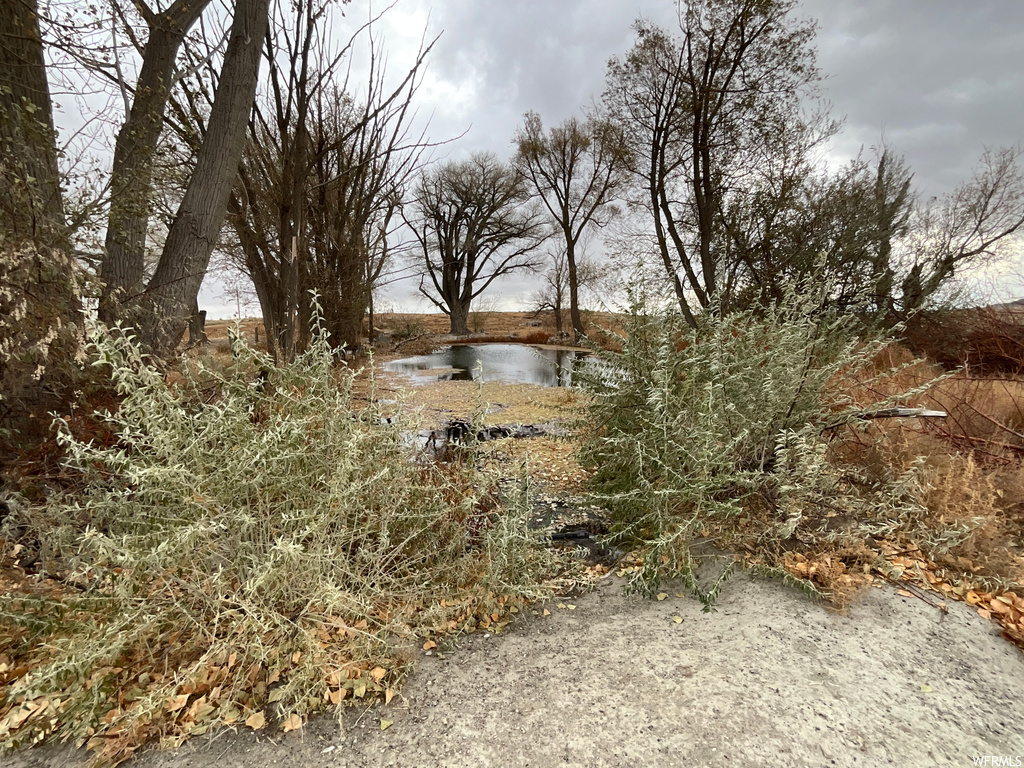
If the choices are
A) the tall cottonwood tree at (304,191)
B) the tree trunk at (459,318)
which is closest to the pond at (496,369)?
the tall cottonwood tree at (304,191)

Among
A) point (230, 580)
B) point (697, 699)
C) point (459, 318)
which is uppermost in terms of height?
point (459, 318)

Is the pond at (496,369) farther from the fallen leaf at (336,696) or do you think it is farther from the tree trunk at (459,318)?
the tree trunk at (459,318)

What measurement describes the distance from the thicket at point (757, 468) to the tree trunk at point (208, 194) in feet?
9.97

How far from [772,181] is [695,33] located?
3509 millimetres

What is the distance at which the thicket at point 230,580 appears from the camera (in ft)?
4.69

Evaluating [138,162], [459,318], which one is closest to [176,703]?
[138,162]

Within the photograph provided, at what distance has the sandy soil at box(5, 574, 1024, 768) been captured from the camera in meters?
1.32

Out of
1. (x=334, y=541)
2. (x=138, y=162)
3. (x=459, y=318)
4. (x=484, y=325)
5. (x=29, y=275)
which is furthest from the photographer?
(x=484, y=325)

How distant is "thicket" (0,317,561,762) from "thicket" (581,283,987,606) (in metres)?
0.67

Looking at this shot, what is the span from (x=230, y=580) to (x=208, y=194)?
117 inches

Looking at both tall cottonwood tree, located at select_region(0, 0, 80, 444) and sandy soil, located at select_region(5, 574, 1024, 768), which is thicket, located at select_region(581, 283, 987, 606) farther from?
tall cottonwood tree, located at select_region(0, 0, 80, 444)

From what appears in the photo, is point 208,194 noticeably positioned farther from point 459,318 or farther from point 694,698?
point 459,318

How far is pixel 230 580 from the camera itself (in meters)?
1.72

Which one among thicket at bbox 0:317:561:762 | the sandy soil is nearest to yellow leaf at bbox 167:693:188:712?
thicket at bbox 0:317:561:762
